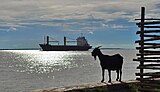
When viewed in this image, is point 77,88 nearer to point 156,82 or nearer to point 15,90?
point 156,82

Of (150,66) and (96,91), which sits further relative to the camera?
(96,91)

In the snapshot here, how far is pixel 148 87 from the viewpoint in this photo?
12.0 m

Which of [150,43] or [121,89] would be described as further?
[121,89]

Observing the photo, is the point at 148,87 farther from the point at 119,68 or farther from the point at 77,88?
the point at 119,68

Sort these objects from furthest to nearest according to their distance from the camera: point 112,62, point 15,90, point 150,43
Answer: point 15,90 → point 112,62 → point 150,43

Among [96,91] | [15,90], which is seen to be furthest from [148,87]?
[15,90]

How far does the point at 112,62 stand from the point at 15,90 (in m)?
27.8

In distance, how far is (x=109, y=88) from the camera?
1524 centimetres

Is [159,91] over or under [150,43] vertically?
under

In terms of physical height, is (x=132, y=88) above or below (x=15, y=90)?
→ above

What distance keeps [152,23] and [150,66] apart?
4.84 ft

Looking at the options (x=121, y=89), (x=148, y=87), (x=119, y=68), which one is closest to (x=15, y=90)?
(x=119, y=68)

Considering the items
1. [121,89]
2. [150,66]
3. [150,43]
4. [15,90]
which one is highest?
[150,43]

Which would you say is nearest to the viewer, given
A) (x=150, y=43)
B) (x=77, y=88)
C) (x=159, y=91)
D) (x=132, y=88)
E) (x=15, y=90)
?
(x=159, y=91)
